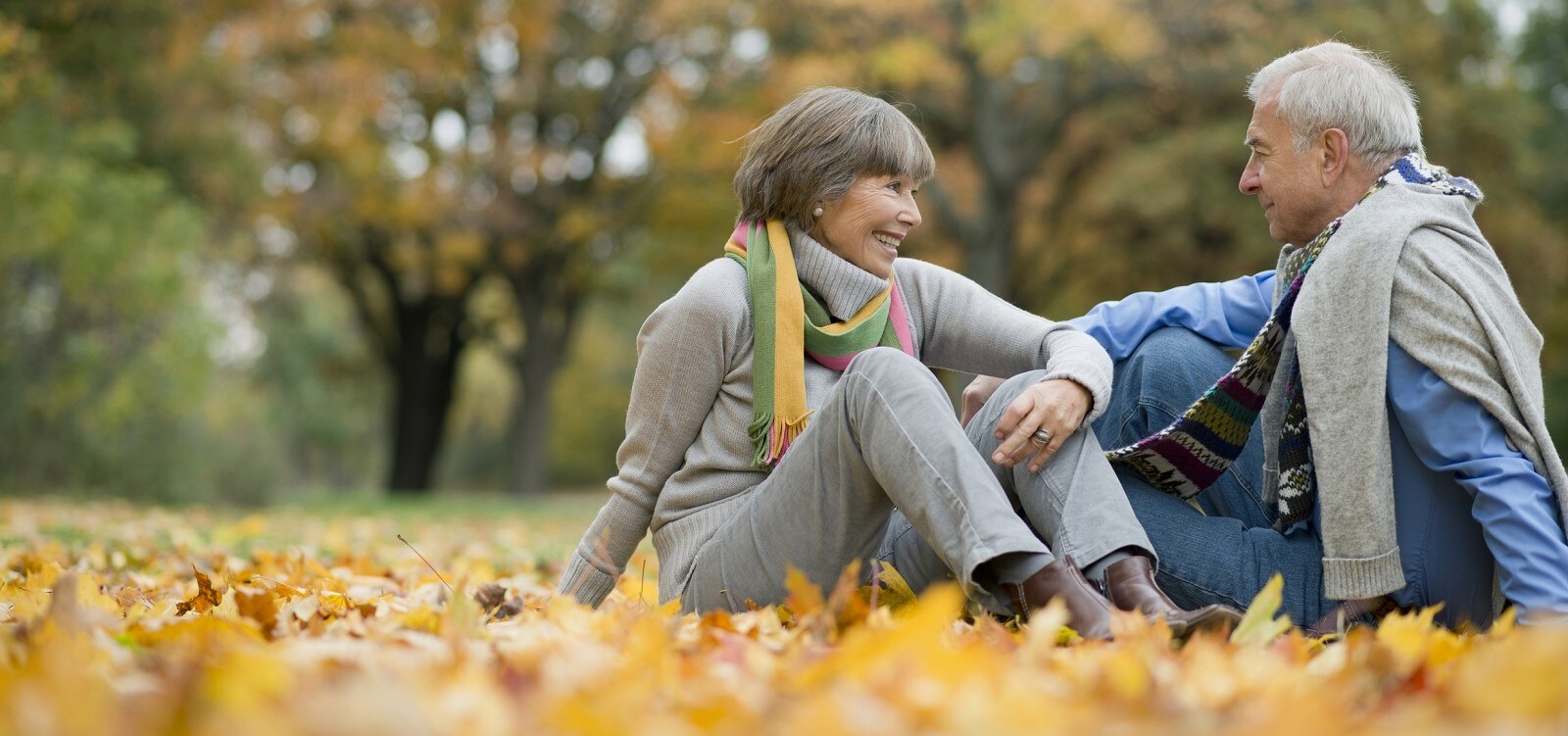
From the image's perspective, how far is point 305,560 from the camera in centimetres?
365

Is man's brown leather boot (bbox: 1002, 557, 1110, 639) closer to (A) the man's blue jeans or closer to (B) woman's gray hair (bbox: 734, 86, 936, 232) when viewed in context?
(A) the man's blue jeans

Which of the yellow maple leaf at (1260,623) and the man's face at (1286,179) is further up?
the man's face at (1286,179)

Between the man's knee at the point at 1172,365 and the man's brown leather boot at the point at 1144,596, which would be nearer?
the man's brown leather boot at the point at 1144,596

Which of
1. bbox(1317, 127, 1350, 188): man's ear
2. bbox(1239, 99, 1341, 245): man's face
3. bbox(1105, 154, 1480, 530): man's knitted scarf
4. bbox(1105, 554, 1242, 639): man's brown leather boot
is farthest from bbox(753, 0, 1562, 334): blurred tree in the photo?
bbox(1105, 554, 1242, 639): man's brown leather boot

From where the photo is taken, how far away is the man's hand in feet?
8.36

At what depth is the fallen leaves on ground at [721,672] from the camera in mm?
1289

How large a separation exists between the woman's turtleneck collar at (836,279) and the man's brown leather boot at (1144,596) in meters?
0.84

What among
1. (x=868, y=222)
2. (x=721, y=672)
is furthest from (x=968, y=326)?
(x=721, y=672)

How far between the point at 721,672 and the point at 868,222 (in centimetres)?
146

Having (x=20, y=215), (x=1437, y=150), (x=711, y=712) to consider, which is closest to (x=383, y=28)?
(x=20, y=215)

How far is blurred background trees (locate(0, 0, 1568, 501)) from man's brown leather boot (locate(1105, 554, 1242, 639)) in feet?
32.3

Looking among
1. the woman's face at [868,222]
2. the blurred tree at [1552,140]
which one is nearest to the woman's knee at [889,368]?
the woman's face at [868,222]

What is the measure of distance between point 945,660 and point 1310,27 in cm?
1481

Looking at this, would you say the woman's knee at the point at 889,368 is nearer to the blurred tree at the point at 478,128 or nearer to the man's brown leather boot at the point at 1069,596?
the man's brown leather boot at the point at 1069,596
